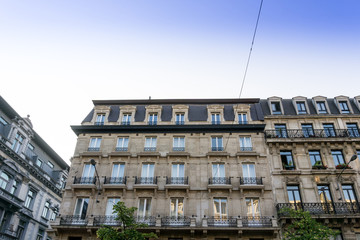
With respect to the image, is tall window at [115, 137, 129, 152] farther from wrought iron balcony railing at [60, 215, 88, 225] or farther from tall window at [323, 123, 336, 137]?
tall window at [323, 123, 336, 137]

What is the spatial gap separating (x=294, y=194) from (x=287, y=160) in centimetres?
328

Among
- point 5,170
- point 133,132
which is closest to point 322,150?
point 133,132

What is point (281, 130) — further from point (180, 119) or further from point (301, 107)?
point (180, 119)

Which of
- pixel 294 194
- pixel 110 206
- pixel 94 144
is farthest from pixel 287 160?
pixel 94 144

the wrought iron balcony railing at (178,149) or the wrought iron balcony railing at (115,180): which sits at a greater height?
the wrought iron balcony railing at (178,149)

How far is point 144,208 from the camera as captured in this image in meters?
22.8

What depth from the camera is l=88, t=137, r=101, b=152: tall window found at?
1033 inches

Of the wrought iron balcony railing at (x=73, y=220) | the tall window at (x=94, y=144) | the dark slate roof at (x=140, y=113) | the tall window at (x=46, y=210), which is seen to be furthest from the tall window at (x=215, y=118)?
the tall window at (x=46, y=210)

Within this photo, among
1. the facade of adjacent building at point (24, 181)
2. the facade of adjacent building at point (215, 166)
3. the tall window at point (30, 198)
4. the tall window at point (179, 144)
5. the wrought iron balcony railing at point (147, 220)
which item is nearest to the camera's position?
the facade of adjacent building at point (215, 166)

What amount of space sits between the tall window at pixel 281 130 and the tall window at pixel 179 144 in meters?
9.28

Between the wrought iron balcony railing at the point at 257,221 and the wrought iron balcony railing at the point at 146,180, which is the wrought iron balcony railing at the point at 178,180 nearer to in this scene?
the wrought iron balcony railing at the point at 146,180

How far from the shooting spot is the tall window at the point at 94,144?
1033 inches

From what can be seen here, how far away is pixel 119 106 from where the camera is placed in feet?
97.1

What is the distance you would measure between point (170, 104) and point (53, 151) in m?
18.9
